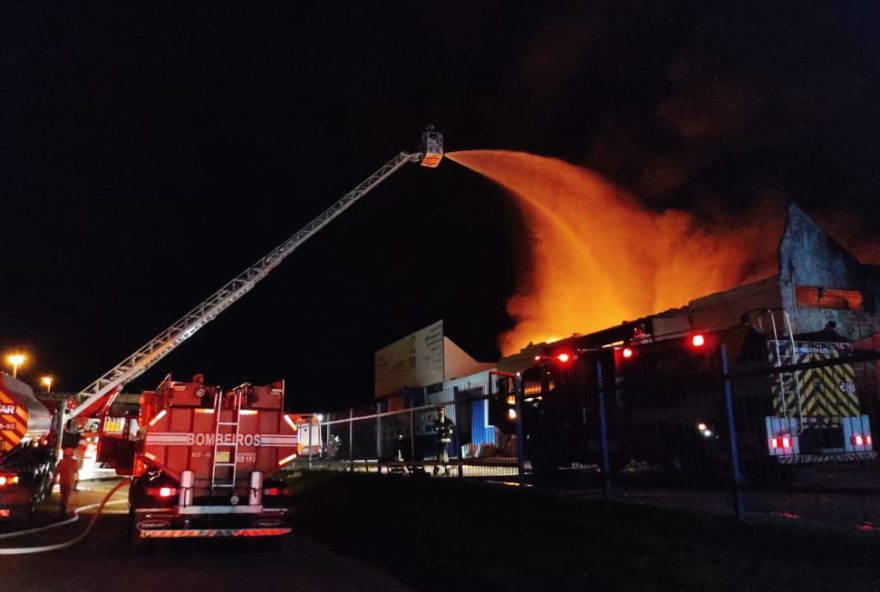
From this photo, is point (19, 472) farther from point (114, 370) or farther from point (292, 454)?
point (114, 370)

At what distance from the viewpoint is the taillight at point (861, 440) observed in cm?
810

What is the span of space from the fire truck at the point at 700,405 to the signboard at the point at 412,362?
1938cm

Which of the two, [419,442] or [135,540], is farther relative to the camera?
[419,442]

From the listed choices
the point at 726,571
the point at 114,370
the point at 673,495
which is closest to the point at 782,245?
the point at 673,495

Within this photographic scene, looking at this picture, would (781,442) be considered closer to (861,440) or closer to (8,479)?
(861,440)

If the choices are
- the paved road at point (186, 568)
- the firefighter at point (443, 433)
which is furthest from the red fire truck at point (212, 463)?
the firefighter at point (443, 433)

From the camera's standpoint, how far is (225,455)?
30.7ft

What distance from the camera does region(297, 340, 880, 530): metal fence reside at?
24.0 ft

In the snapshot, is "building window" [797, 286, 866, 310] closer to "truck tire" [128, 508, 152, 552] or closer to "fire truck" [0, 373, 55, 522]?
"truck tire" [128, 508, 152, 552]

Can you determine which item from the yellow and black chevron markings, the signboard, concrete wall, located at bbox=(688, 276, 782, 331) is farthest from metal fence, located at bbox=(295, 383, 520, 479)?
the signboard

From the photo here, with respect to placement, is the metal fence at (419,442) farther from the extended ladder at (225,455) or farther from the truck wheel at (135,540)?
the truck wheel at (135,540)

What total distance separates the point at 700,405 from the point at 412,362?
28807 millimetres

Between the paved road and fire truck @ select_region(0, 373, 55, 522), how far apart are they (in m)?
0.97

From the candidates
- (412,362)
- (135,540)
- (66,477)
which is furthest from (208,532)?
(412,362)
